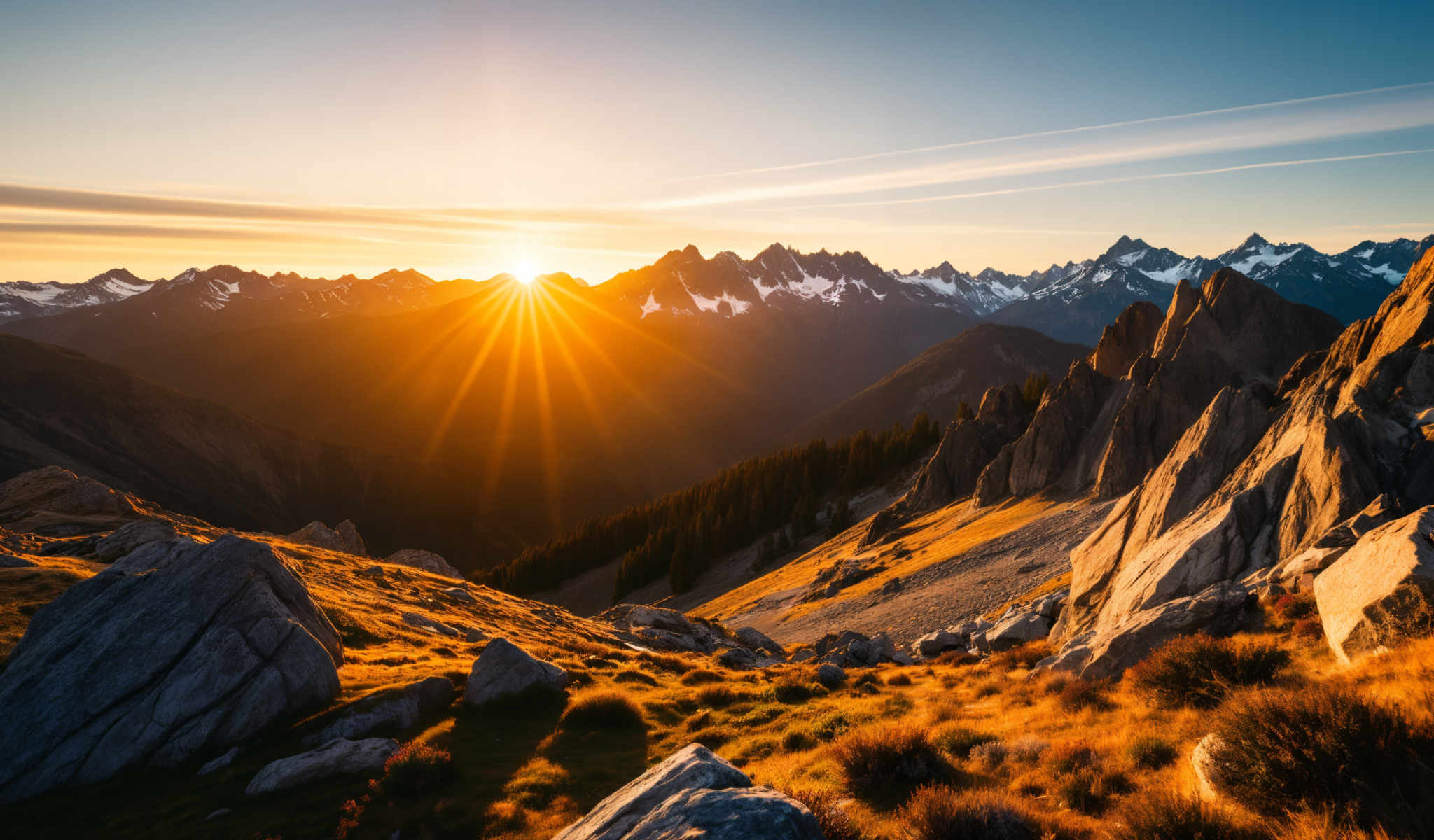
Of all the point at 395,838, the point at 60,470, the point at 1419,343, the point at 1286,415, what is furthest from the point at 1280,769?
the point at 60,470

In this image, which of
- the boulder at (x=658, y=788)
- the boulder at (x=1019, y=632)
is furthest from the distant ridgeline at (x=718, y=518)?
the boulder at (x=658, y=788)

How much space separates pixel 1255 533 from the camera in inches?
934

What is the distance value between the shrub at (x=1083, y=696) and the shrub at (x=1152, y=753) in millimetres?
3682

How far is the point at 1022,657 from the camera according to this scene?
80.6 feet

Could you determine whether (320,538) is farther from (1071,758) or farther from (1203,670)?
(1203,670)

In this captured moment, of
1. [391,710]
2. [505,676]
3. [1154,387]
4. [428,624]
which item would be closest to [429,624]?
[428,624]

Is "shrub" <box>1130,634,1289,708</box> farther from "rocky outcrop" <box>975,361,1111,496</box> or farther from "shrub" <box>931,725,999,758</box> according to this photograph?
"rocky outcrop" <box>975,361,1111,496</box>

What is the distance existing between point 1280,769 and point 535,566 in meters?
145

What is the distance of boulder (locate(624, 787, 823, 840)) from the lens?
7676 mm

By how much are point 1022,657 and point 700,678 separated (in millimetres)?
13880

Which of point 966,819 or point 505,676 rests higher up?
point 966,819

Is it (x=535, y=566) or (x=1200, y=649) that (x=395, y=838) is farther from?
(x=535, y=566)

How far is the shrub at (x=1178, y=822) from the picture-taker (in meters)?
7.75

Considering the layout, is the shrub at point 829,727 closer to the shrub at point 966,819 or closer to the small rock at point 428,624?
the shrub at point 966,819
